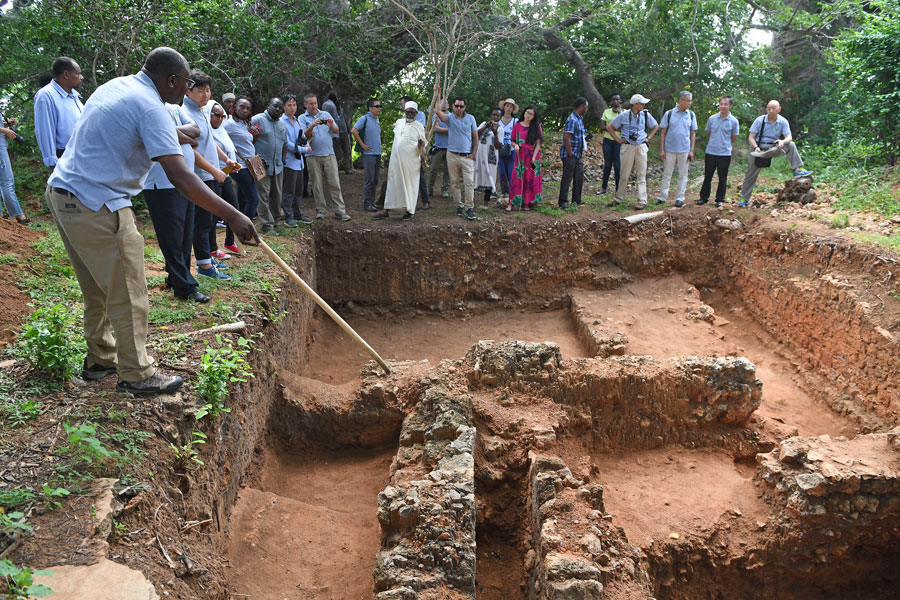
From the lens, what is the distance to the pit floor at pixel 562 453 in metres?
4.41

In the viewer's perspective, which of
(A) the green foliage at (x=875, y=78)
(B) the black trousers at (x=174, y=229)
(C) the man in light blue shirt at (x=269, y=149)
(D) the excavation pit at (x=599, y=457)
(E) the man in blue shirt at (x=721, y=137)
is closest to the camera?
(D) the excavation pit at (x=599, y=457)

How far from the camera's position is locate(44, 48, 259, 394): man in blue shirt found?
3473mm

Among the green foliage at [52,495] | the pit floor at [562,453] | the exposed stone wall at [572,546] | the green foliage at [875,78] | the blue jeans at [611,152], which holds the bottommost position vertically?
the pit floor at [562,453]

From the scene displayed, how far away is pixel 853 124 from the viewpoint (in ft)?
40.0

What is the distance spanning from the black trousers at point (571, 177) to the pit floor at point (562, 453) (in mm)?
1895

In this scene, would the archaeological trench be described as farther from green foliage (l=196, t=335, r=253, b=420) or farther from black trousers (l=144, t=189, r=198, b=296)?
black trousers (l=144, t=189, r=198, b=296)

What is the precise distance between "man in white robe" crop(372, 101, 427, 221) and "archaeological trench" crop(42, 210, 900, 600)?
1.54ft

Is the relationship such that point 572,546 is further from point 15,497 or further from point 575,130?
point 575,130

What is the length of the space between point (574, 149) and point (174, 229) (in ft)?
24.5

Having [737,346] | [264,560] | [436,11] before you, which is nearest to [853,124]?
[737,346]

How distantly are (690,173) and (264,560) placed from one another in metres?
12.8

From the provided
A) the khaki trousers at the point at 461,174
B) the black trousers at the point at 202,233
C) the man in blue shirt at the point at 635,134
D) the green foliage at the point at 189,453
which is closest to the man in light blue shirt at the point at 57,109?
the black trousers at the point at 202,233

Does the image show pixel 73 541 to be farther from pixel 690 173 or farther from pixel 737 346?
pixel 690 173

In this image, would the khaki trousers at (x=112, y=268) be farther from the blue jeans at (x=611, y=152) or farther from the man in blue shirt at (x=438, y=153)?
the blue jeans at (x=611, y=152)
